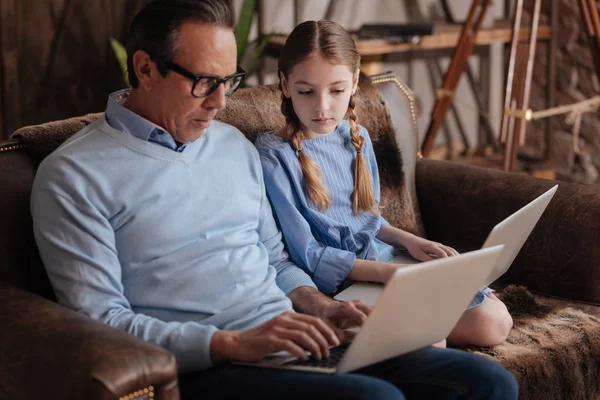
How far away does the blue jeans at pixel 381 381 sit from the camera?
1399mm

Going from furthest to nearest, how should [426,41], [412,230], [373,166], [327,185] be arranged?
[426,41] < [412,230] < [373,166] < [327,185]

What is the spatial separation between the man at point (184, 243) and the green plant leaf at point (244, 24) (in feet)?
6.65

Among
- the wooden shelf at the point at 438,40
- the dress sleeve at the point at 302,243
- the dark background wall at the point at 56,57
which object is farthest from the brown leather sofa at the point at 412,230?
the dark background wall at the point at 56,57

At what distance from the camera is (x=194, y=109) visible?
160cm

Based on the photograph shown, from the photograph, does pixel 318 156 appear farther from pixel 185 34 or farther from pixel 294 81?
pixel 185 34

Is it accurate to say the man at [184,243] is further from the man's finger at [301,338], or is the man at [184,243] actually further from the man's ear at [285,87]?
the man's ear at [285,87]

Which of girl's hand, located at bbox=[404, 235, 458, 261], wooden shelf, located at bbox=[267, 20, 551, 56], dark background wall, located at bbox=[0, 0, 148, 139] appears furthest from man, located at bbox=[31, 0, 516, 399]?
dark background wall, located at bbox=[0, 0, 148, 139]

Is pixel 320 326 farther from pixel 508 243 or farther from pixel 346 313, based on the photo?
pixel 508 243

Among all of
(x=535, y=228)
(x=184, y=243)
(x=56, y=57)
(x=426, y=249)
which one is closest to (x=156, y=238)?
(x=184, y=243)

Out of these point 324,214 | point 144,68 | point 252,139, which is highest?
point 144,68

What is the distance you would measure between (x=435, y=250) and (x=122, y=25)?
2.37 m

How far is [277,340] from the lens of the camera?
1.41m

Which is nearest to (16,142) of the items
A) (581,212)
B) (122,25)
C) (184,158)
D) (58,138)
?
(58,138)

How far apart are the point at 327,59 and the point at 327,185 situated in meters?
0.29
